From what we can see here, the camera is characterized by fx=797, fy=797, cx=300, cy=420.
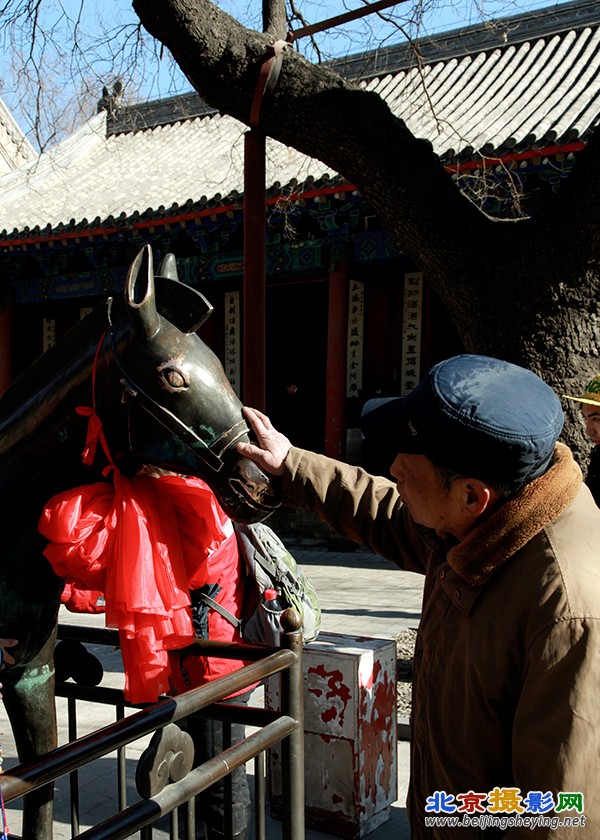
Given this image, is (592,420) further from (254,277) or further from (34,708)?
(34,708)

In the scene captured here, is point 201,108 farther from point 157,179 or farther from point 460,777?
point 460,777

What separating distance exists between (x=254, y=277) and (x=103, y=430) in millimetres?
2005

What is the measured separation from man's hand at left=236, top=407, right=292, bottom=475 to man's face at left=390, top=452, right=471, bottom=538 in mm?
428

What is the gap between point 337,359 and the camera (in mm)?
9852

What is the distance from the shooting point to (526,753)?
1.14 m

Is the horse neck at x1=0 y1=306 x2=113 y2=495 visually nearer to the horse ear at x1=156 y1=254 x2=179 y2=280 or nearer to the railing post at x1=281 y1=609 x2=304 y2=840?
the horse ear at x1=156 y1=254 x2=179 y2=280

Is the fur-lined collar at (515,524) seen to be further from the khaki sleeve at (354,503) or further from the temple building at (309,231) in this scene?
the temple building at (309,231)

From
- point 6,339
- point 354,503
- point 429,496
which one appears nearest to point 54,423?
point 354,503

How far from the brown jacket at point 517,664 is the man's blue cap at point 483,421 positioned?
8 cm

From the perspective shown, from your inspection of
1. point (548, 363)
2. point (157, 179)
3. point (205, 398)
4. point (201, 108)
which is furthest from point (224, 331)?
point (205, 398)

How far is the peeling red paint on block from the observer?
299cm

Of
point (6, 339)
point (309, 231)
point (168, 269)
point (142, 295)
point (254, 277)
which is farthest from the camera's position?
point (6, 339)

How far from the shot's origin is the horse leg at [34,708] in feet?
6.35

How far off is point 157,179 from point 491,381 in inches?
462
